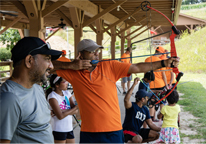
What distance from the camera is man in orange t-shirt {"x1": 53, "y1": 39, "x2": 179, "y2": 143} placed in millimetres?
1907

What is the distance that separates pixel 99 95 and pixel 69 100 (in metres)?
0.92

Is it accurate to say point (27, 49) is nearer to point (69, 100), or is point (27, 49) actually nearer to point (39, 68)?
point (39, 68)

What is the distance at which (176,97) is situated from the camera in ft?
11.3

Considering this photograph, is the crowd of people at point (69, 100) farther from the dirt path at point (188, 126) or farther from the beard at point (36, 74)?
the dirt path at point (188, 126)

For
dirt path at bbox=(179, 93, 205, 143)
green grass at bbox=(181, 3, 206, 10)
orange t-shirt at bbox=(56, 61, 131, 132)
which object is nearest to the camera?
orange t-shirt at bbox=(56, 61, 131, 132)

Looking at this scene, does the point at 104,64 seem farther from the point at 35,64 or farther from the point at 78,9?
the point at 78,9

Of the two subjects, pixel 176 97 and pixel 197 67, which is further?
pixel 197 67

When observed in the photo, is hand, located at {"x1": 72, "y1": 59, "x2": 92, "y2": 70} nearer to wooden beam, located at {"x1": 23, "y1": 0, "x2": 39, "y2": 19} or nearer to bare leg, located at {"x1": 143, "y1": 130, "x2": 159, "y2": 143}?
bare leg, located at {"x1": 143, "y1": 130, "x2": 159, "y2": 143}

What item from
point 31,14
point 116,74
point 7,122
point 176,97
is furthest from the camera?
point 31,14

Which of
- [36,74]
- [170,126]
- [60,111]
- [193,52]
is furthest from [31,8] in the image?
[193,52]

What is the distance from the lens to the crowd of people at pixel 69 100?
1.18 meters

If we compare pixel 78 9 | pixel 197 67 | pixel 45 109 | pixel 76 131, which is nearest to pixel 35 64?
pixel 45 109

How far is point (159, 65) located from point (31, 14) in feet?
8.38

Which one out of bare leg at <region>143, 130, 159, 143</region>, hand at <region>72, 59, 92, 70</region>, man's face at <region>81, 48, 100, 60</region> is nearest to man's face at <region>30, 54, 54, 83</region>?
hand at <region>72, 59, 92, 70</region>
